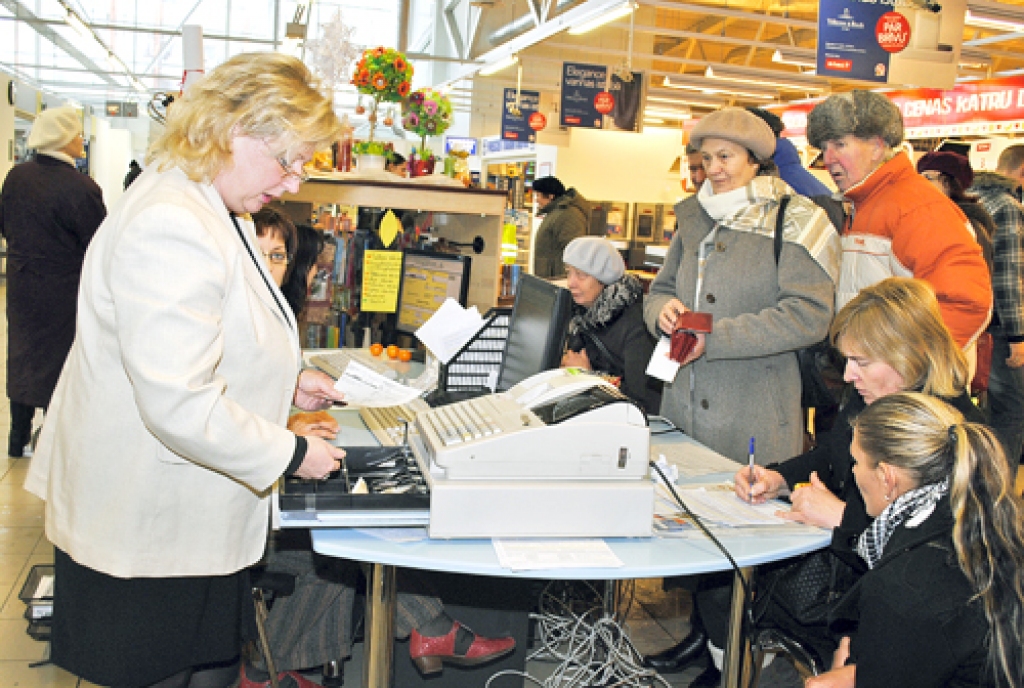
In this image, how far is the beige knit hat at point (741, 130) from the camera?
2672 mm

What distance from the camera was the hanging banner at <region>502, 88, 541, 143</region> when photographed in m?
12.3

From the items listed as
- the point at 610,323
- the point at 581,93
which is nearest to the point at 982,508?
the point at 610,323

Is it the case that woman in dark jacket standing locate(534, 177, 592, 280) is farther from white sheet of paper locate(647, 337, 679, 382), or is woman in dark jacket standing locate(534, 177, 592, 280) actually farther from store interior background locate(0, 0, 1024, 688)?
white sheet of paper locate(647, 337, 679, 382)

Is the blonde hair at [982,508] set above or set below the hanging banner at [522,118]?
below

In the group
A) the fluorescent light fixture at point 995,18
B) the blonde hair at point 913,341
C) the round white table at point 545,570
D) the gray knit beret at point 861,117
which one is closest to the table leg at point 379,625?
the round white table at point 545,570

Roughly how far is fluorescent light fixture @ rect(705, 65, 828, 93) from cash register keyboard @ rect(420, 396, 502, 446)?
11.9 metres

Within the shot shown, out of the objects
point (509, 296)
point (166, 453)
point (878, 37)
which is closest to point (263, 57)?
point (166, 453)

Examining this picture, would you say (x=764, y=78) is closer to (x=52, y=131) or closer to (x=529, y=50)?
(x=529, y=50)

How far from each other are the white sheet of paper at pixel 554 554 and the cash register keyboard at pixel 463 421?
0.67 feet

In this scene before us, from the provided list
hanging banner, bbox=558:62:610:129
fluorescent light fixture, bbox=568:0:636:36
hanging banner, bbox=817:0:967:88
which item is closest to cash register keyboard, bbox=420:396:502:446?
fluorescent light fixture, bbox=568:0:636:36

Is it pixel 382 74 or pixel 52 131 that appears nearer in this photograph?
pixel 382 74

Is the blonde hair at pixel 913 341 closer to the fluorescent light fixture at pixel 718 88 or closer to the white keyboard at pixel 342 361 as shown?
the white keyboard at pixel 342 361

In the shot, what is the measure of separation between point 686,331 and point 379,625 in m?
1.20

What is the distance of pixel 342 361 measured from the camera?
3488mm
